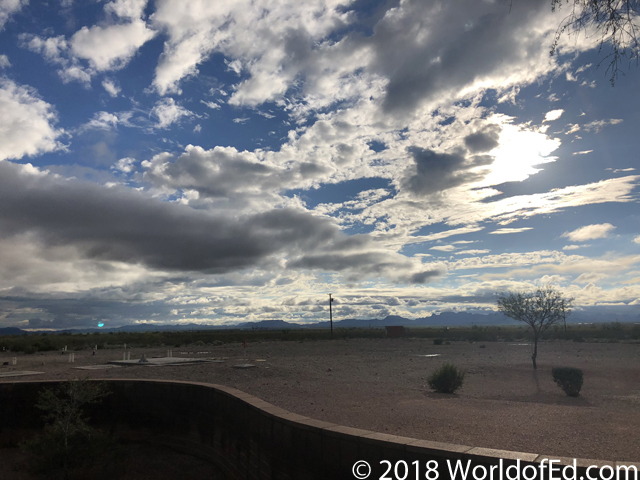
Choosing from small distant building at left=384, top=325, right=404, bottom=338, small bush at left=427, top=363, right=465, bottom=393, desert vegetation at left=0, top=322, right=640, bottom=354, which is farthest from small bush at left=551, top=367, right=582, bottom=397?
small distant building at left=384, top=325, right=404, bottom=338

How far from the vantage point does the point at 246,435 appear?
840 centimetres

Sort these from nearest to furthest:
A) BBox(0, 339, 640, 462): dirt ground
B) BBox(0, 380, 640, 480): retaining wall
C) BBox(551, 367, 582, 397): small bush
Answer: BBox(0, 380, 640, 480): retaining wall → BBox(0, 339, 640, 462): dirt ground → BBox(551, 367, 582, 397): small bush

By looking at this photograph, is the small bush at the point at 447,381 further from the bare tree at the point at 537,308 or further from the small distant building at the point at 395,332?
the small distant building at the point at 395,332

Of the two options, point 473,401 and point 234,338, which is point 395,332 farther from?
point 473,401

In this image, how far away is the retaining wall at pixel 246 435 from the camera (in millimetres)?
4871

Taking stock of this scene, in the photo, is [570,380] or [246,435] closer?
[246,435]

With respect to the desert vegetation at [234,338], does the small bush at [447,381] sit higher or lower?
higher

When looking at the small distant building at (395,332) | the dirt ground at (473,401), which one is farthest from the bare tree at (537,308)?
the small distant building at (395,332)

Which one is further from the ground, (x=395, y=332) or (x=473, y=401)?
(x=473, y=401)

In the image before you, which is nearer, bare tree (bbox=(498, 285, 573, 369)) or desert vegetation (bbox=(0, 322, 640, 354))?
bare tree (bbox=(498, 285, 573, 369))

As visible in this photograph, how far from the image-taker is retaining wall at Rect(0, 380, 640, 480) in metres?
4.87

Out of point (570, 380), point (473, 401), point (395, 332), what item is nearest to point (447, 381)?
point (473, 401)

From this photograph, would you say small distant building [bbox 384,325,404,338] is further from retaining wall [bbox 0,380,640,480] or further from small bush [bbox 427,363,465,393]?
retaining wall [bbox 0,380,640,480]

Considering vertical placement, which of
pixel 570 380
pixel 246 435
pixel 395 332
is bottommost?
pixel 395 332
